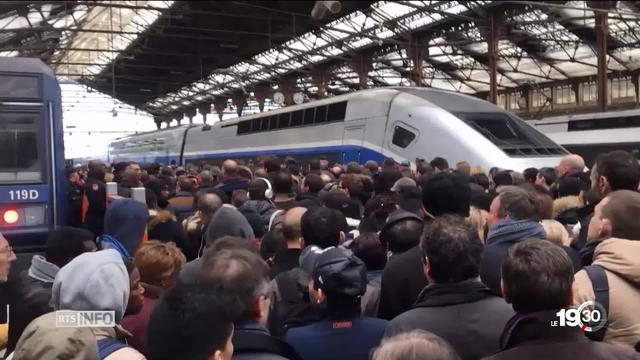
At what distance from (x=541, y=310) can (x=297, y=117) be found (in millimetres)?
18544

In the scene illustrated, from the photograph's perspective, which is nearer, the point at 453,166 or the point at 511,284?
the point at 511,284

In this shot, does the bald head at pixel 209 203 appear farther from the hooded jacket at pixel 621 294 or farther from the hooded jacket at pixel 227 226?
the hooded jacket at pixel 621 294

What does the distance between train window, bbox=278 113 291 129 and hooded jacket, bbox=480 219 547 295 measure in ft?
58.0

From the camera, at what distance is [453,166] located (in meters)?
14.5

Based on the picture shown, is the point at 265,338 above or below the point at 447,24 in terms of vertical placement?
below

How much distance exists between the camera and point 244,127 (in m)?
24.0

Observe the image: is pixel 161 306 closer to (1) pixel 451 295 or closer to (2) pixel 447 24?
(1) pixel 451 295

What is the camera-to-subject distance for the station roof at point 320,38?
22672mm

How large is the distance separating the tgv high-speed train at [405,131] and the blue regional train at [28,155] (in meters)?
9.63

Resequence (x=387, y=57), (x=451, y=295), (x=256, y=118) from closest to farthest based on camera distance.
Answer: (x=451, y=295) < (x=256, y=118) < (x=387, y=57)

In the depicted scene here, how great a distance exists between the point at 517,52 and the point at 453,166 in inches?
738

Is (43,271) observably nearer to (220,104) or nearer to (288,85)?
(288,85)

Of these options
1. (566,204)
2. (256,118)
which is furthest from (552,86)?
(566,204)

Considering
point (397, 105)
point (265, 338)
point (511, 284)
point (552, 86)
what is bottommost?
point (265, 338)
